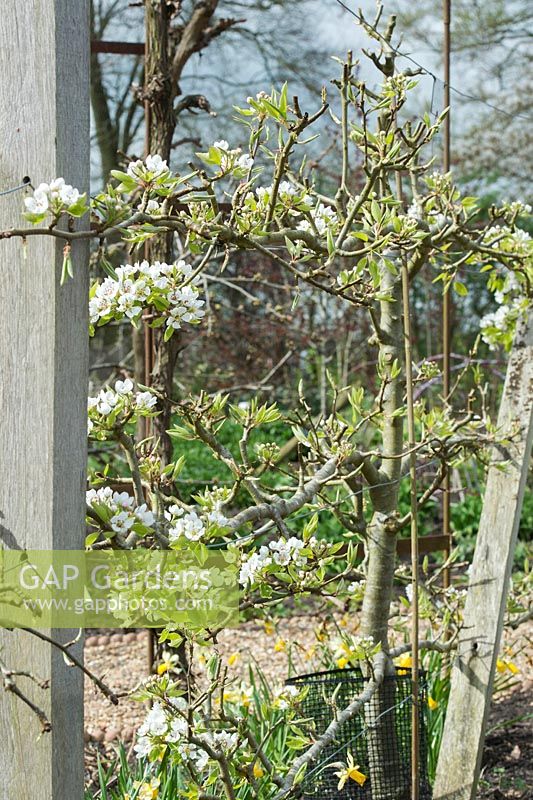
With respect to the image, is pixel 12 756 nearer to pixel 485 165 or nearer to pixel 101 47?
pixel 101 47

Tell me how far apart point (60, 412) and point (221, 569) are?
0.59 meters

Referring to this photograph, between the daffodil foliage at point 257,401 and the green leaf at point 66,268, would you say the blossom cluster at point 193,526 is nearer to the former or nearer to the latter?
the daffodil foliage at point 257,401

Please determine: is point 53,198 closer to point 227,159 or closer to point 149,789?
point 227,159

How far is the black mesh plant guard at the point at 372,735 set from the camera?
238 cm

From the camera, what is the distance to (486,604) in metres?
2.51

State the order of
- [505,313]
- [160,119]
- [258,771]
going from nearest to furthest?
[258,771], [505,313], [160,119]

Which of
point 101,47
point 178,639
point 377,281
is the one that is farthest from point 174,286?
point 101,47

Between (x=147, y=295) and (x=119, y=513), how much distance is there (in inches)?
14.6

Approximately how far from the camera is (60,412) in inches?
53.2

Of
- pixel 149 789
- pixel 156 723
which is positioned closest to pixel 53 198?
pixel 156 723

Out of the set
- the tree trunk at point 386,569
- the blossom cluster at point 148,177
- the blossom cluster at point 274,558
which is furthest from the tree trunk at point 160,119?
the blossom cluster at point 148,177

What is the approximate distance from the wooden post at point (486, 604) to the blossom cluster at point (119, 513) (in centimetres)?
131

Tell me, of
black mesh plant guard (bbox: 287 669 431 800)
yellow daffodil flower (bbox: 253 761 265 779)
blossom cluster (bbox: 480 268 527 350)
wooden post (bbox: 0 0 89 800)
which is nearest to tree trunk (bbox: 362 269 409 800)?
black mesh plant guard (bbox: 287 669 431 800)

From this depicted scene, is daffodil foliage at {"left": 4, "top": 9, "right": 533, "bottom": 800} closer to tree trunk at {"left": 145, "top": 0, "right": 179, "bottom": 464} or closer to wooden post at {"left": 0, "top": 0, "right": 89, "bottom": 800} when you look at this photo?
wooden post at {"left": 0, "top": 0, "right": 89, "bottom": 800}
